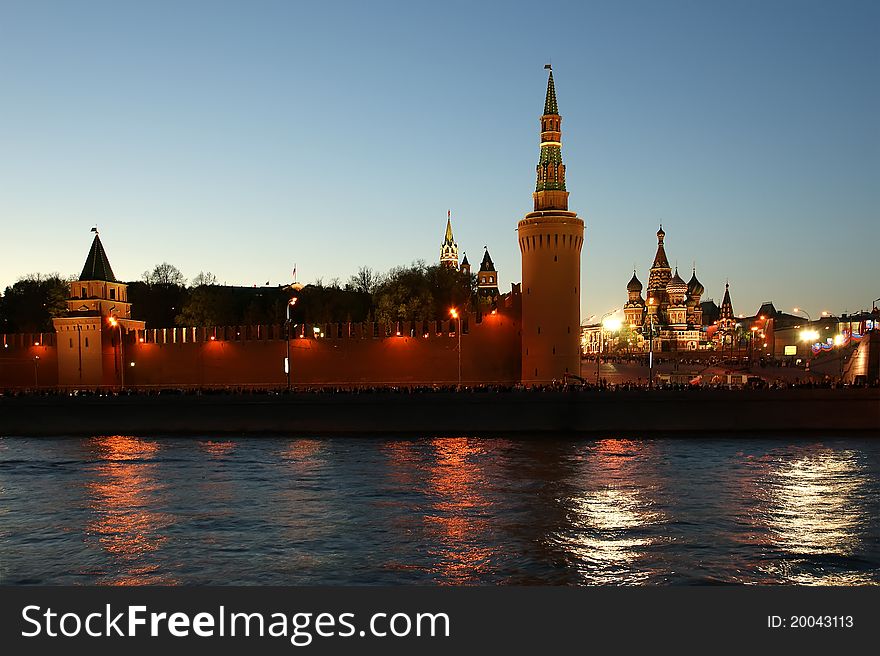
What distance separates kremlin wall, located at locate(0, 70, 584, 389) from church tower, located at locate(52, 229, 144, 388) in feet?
0.23

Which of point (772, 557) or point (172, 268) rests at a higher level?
point (172, 268)

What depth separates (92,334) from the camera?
52844 mm

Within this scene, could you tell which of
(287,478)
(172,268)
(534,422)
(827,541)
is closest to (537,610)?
(827,541)

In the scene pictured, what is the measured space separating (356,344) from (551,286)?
12.4 m

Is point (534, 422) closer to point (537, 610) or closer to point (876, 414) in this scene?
point (876, 414)

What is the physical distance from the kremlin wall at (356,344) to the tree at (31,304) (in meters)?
15.2

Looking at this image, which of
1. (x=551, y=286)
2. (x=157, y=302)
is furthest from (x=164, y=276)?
(x=551, y=286)

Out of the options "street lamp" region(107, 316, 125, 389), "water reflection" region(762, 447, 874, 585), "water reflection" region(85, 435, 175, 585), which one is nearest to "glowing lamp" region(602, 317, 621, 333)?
"street lamp" region(107, 316, 125, 389)

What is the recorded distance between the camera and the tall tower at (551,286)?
147 ft

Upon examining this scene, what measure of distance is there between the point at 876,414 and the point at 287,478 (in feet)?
93.4

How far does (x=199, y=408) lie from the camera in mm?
42094

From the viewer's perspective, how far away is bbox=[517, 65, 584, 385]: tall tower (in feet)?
147

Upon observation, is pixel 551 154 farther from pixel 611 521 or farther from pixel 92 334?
pixel 92 334

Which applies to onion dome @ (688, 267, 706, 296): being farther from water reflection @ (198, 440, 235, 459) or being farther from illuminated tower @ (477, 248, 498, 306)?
water reflection @ (198, 440, 235, 459)
